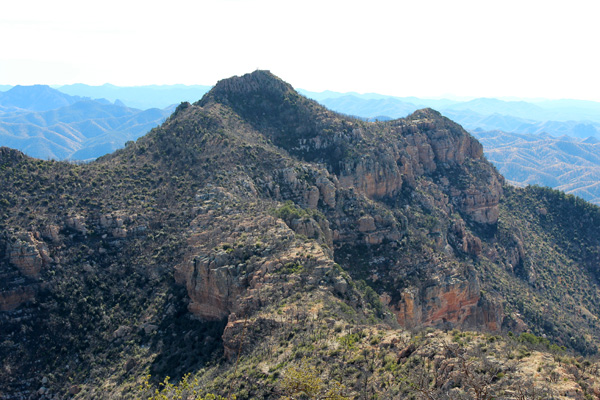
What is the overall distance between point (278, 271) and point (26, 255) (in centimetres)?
2715

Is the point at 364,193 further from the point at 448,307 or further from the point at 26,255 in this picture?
the point at 26,255

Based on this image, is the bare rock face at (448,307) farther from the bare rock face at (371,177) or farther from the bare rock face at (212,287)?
the bare rock face at (212,287)

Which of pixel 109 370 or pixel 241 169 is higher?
pixel 241 169

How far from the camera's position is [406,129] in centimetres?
9338

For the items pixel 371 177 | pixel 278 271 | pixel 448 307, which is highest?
pixel 371 177

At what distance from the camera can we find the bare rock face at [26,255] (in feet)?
140

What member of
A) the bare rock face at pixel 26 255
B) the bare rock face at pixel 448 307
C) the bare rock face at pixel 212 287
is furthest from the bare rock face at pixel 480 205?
the bare rock face at pixel 26 255

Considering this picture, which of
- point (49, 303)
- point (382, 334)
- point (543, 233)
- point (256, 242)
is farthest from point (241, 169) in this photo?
point (543, 233)

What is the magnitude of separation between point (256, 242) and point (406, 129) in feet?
198

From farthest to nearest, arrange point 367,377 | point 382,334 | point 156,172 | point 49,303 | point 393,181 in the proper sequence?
point 393,181 < point 156,172 < point 49,303 < point 382,334 < point 367,377

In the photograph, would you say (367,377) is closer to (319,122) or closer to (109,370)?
(109,370)

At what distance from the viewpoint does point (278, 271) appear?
41688 mm

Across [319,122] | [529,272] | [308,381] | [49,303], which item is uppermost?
[319,122]

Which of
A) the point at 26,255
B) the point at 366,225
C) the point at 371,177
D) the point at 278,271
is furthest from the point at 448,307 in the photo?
the point at 26,255
